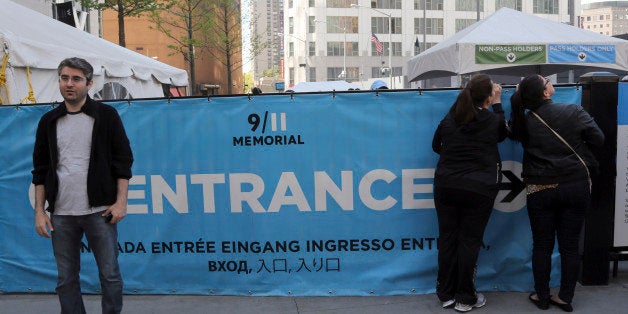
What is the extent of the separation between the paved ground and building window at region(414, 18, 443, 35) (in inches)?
3260

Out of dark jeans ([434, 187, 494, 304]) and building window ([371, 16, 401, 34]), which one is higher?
building window ([371, 16, 401, 34])

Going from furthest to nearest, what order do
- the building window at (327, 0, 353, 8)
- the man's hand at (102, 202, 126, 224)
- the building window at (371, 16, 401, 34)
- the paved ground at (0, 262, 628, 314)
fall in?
the building window at (371, 16, 401, 34) → the building window at (327, 0, 353, 8) → the paved ground at (0, 262, 628, 314) → the man's hand at (102, 202, 126, 224)

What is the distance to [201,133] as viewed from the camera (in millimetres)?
4797

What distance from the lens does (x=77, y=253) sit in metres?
3.77

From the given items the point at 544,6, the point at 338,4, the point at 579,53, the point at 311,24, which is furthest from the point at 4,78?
the point at 544,6

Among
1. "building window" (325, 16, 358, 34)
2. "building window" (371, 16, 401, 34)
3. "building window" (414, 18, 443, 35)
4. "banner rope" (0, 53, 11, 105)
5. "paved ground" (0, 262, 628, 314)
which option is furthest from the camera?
"building window" (414, 18, 443, 35)

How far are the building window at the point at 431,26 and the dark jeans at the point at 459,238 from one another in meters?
83.0

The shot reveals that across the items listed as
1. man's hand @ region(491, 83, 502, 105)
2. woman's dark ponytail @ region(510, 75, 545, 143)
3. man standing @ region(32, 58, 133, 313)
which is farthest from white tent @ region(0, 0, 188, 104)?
woman's dark ponytail @ region(510, 75, 545, 143)

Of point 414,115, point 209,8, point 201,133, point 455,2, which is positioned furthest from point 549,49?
point 455,2

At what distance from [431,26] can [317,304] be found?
83844 millimetres

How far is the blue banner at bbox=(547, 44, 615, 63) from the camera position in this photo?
1027 centimetres

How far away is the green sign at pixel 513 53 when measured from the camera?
402 inches

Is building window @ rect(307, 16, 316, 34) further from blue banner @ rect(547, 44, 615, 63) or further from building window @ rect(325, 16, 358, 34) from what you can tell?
blue banner @ rect(547, 44, 615, 63)

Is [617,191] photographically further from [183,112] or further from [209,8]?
[209,8]
